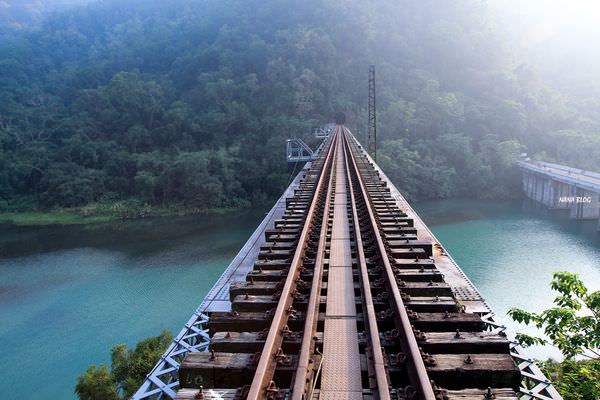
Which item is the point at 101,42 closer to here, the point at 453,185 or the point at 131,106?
the point at 131,106

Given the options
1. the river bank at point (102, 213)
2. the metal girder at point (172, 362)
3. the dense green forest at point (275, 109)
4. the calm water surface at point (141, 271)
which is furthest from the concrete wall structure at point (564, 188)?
the metal girder at point (172, 362)

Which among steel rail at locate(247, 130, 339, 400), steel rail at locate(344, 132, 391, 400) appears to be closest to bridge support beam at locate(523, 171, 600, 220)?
steel rail at locate(344, 132, 391, 400)

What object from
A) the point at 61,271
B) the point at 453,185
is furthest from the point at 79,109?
the point at 453,185

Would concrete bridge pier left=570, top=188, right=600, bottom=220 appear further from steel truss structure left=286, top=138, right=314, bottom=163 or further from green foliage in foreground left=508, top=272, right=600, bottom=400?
green foliage in foreground left=508, top=272, right=600, bottom=400

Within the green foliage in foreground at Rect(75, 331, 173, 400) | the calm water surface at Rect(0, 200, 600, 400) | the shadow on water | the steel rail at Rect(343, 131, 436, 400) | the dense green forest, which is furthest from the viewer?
the dense green forest

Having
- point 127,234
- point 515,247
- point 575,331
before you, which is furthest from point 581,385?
point 127,234

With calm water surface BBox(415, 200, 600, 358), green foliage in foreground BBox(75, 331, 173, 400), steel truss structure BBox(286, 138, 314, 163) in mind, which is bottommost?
calm water surface BBox(415, 200, 600, 358)
